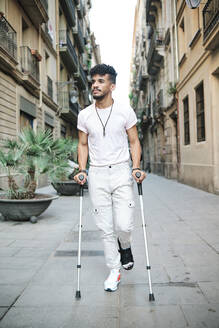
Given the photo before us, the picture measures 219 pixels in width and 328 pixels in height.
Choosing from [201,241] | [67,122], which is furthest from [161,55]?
[201,241]

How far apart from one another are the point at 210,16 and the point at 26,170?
24.1 ft

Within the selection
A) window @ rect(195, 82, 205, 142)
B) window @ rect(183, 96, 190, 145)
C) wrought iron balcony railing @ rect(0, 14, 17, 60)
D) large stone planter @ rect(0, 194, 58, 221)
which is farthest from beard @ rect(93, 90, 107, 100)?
window @ rect(183, 96, 190, 145)

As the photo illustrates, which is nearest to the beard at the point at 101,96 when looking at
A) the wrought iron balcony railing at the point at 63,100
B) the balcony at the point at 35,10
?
the balcony at the point at 35,10

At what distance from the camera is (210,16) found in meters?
9.66

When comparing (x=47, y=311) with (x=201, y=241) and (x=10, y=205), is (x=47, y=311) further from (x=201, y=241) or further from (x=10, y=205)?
(x=10, y=205)

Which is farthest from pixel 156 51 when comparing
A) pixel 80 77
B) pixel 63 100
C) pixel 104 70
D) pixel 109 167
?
pixel 109 167

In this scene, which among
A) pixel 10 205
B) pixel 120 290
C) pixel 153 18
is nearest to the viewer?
pixel 120 290

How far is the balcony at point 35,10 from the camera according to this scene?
12812 millimetres

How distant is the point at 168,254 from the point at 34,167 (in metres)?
3.41

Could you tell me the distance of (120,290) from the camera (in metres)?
2.83

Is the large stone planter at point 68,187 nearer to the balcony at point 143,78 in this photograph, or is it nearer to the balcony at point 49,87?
the balcony at point 49,87

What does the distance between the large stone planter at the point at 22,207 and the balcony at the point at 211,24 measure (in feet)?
22.1

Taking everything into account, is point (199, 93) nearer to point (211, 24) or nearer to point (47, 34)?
point (211, 24)

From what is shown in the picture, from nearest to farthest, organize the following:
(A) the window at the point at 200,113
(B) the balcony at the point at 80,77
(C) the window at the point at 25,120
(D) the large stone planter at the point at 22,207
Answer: (D) the large stone planter at the point at 22,207 < (A) the window at the point at 200,113 < (C) the window at the point at 25,120 < (B) the balcony at the point at 80,77
